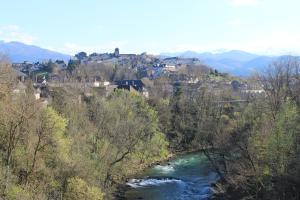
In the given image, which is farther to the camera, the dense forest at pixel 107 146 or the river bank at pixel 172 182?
the river bank at pixel 172 182

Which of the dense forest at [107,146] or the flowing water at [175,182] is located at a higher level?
the dense forest at [107,146]

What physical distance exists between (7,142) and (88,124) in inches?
553

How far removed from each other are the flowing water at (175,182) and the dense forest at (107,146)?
6.51 feet

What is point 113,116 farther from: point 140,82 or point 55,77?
point 55,77

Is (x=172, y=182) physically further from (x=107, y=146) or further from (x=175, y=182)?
(x=107, y=146)

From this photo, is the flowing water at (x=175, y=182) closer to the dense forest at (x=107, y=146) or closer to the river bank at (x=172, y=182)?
the river bank at (x=172, y=182)

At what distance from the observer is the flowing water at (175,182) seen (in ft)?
145

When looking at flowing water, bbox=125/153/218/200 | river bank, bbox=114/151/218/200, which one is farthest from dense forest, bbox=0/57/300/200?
flowing water, bbox=125/153/218/200

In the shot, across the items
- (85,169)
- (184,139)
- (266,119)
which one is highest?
(266,119)

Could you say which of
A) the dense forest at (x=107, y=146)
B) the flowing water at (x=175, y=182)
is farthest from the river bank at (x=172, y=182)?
the dense forest at (x=107, y=146)

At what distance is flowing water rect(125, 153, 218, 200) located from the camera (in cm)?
4416

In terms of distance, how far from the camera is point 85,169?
1385 inches

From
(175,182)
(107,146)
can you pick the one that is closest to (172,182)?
(175,182)

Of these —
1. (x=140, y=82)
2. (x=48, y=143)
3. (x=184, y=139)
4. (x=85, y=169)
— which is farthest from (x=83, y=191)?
(x=140, y=82)
